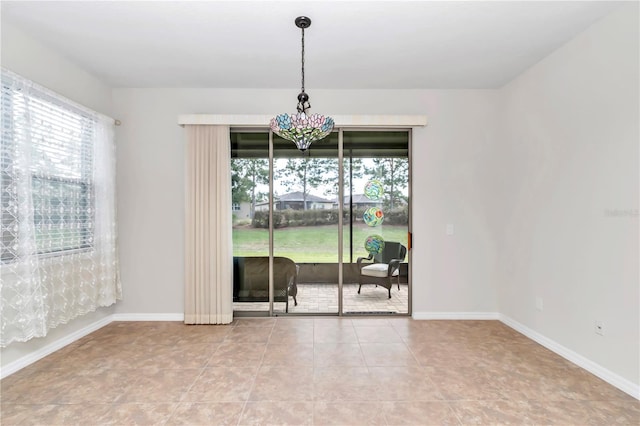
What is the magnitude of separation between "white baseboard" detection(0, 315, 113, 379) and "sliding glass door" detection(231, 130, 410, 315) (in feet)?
5.02

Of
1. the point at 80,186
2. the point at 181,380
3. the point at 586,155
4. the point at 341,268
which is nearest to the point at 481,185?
the point at 586,155

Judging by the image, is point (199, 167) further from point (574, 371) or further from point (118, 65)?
point (574, 371)

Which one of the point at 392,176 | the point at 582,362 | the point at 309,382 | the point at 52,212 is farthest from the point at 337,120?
the point at 582,362

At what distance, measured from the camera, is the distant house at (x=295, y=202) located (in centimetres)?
Result: 395

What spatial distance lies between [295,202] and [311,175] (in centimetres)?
39

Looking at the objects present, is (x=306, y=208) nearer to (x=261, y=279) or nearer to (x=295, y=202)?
(x=295, y=202)

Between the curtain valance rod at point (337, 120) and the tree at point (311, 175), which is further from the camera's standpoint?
the tree at point (311, 175)

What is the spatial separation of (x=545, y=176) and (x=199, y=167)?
364 cm

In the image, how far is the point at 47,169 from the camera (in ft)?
9.16

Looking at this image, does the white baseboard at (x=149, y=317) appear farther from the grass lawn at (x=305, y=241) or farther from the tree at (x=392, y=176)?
the tree at (x=392, y=176)

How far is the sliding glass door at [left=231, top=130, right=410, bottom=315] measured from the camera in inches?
155

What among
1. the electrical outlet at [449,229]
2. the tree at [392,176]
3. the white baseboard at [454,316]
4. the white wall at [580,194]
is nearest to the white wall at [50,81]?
the tree at [392,176]

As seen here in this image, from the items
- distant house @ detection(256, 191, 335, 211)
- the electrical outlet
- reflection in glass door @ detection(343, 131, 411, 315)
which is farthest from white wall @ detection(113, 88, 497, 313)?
distant house @ detection(256, 191, 335, 211)

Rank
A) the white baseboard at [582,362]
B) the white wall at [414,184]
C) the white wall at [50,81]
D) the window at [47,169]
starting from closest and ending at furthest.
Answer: the white baseboard at [582,362]
the window at [47,169]
the white wall at [50,81]
the white wall at [414,184]
